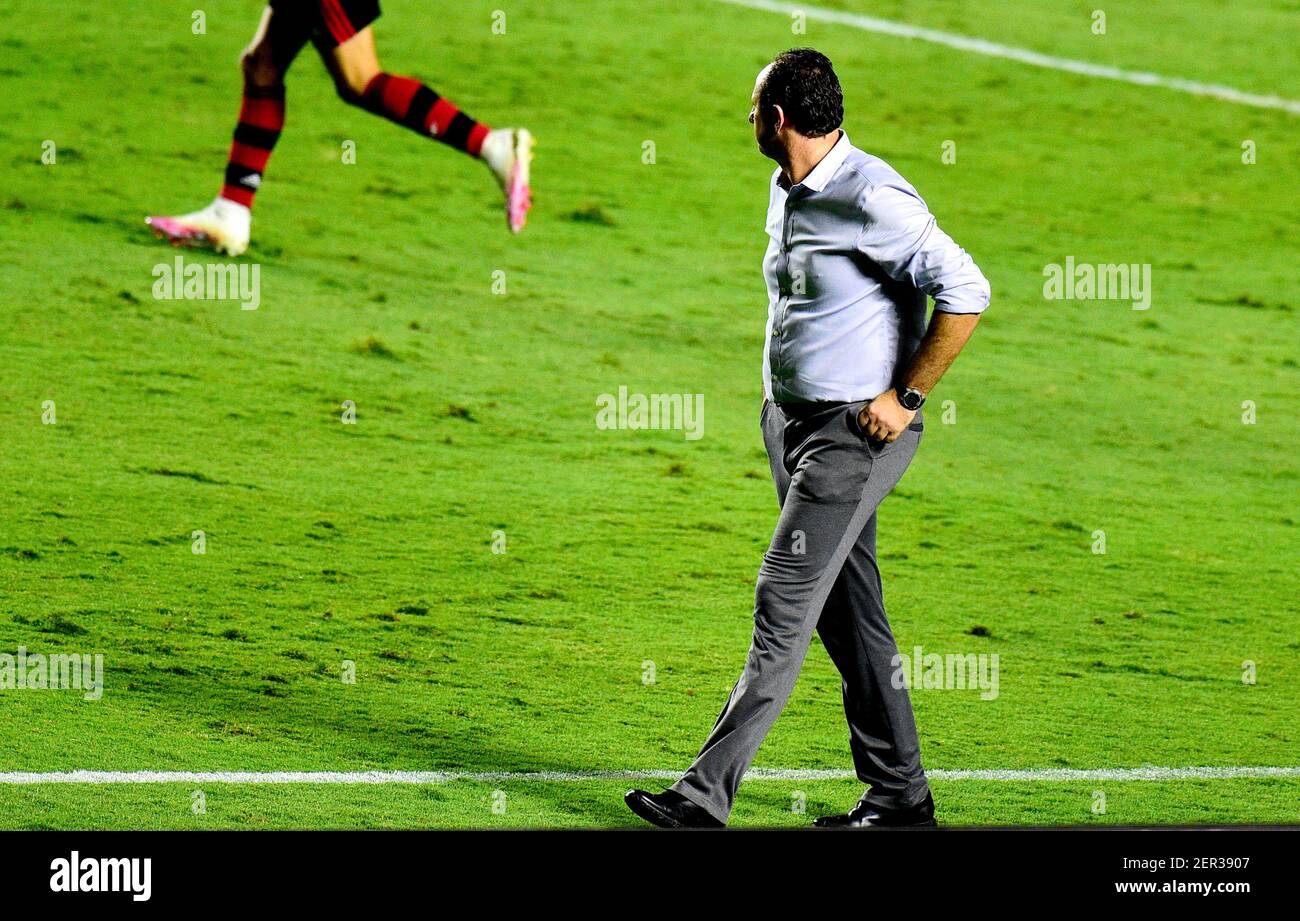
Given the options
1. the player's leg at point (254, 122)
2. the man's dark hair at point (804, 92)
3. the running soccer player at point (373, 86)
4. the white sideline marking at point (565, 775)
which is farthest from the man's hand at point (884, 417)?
the player's leg at point (254, 122)

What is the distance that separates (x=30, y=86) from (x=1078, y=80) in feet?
31.2

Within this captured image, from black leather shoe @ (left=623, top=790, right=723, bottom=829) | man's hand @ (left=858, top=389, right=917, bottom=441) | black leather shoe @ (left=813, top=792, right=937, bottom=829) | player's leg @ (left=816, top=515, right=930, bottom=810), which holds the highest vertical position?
man's hand @ (left=858, top=389, right=917, bottom=441)

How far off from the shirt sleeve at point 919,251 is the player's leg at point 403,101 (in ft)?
14.0

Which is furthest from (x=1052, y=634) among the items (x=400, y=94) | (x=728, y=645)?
(x=400, y=94)

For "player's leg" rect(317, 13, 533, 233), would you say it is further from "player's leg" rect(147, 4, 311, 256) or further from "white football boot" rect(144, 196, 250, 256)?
"white football boot" rect(144, 196, 250, 256)

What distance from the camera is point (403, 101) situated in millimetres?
8812

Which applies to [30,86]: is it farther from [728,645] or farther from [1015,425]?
[728,645]

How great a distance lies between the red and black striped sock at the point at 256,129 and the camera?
387 inches

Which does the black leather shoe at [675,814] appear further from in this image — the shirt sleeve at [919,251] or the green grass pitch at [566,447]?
the shirt sleeve at [919,251]

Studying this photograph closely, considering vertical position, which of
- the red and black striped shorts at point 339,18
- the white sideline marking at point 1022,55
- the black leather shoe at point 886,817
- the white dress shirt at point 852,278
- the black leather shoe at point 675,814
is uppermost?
the white sideline marking at point 1022,55

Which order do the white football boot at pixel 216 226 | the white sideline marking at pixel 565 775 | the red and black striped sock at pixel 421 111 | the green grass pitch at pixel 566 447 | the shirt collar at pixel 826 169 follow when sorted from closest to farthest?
the shirt collar at pixel 826 169
the white sideline marking at pixel 565 775
the green grass pitch at pixel 566 447
the red and black striped sock at pixel 421 111
the white football boot at pixel 216 226

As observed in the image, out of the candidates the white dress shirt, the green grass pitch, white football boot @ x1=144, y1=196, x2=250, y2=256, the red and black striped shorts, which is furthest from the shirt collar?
white football boot @ x1=144, y1=196, x2=250, y2=256

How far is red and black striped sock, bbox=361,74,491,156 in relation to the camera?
8781 millimetres

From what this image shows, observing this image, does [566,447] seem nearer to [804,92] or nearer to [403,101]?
[403,101]
